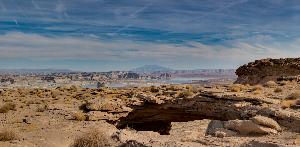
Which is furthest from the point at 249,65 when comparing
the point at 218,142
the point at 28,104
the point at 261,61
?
the point at 218,142

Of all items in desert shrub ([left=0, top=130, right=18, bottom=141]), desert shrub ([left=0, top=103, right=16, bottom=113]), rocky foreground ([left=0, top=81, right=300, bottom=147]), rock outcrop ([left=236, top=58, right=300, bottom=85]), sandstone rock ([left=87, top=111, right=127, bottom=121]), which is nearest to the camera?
rocky foreground ([left=0, top=81, right=300, bottom=147])

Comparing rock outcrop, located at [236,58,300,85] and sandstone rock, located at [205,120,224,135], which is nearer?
sandstone rock, located at [205,120,224,135]

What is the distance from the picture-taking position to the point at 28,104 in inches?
1308

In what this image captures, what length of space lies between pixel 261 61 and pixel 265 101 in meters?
28.0

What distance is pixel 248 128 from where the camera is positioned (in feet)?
48.4

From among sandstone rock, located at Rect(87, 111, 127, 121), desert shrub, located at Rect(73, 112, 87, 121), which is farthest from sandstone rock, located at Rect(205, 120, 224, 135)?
sandstone rock, located at Rect(87, 111, 127, 121)

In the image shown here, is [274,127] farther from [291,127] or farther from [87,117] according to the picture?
[87,117]

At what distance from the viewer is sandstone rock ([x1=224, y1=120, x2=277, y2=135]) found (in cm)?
1449

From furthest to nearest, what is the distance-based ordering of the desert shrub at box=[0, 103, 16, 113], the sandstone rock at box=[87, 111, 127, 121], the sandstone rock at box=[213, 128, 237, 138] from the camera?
1. the desert shrub at box=[0, 103, 16, 113]
2. the sandstone rock at box=[87, 111, 127, 121]
3. the sandstone rock at box=[213, 128, 237, 138]

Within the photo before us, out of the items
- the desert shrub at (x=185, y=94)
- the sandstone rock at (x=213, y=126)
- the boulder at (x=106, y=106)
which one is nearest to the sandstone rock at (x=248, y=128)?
the sandstone rock at (x=213, y=126)

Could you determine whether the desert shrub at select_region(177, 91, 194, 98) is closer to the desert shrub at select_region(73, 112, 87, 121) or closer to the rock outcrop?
the desert shrub at select_region(73, 112, 87, 121)

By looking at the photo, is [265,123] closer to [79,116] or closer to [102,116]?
[79,116]

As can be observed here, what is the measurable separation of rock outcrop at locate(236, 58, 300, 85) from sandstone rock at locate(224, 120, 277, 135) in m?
30.0

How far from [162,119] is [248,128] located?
16.1m
